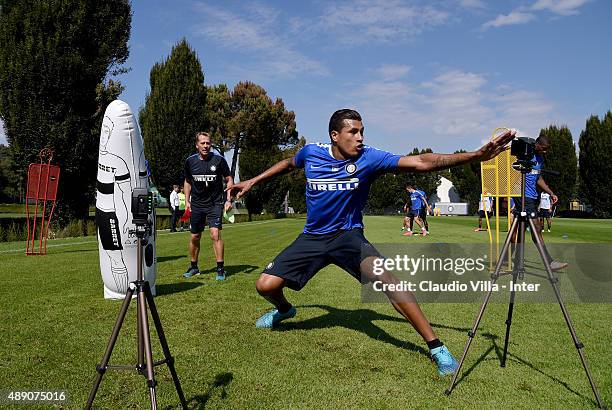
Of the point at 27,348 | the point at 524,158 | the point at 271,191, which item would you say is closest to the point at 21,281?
the point at 27,348

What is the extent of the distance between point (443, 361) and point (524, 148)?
1.87 metres

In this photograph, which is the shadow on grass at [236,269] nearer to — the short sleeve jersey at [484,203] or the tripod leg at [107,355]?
the short sleeve jersey at [484,203]

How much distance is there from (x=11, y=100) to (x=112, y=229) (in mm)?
21298

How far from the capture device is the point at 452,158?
3.85 metres

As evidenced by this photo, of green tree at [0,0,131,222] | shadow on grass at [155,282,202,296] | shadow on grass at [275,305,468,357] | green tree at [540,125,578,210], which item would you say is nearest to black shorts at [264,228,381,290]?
shadow on grass at [275,305,468,357]

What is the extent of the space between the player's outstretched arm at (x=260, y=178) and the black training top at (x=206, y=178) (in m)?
3.37

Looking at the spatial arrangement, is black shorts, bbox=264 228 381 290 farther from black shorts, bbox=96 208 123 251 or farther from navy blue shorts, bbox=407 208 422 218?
navy blue shorts, bbox=407 208 422 218

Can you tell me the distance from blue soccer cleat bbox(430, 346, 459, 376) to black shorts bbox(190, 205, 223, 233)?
17.3 ft

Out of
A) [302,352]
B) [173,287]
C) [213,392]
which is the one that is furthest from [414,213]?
[213,392]

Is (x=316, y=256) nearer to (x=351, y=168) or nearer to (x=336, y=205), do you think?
(x=336, y=205)

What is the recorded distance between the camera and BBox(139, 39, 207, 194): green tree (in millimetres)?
38562

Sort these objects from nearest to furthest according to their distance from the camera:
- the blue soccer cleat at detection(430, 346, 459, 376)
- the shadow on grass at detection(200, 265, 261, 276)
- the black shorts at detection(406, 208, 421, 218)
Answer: the blue soccer cleat at detection(430, 346, 459, 376) < the shadow on grass at detection(200, 265, 261, 276) < the black shorts at detection(406, 208, 421, 218)

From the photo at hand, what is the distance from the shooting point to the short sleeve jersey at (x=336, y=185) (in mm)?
4670

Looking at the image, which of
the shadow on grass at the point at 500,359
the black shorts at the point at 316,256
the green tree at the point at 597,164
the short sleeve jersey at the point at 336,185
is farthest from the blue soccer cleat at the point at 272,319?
the green tree at the point at 597,164
